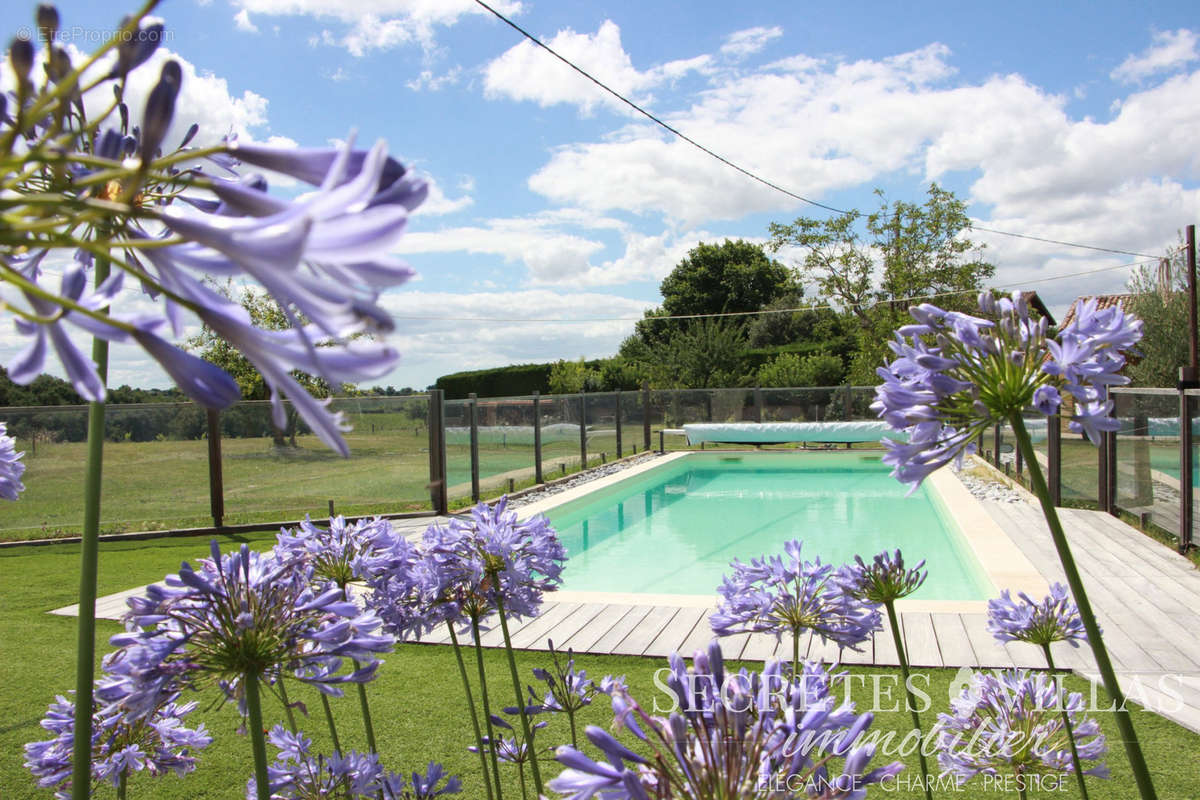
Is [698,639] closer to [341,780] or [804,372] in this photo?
[341,780]

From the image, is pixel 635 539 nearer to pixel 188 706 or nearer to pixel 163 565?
pixel 163 565

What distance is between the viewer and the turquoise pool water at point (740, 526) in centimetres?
850

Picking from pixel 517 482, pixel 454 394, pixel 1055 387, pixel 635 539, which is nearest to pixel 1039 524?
pixel 635 539

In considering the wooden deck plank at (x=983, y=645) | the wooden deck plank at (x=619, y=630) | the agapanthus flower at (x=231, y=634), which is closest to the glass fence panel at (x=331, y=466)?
the wooden deck plank at (x=619, y=630)

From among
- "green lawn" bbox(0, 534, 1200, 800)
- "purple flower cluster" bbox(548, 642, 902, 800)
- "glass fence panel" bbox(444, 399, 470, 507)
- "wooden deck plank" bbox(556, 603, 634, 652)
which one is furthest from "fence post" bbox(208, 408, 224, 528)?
"purple flower cluster" bbox(548, 642, 902, 800)

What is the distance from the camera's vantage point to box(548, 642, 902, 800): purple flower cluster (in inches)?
25.1

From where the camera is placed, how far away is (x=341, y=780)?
1320 mm

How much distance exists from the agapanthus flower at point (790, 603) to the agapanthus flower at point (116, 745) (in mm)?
990

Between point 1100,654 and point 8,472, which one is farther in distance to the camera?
point 8,472

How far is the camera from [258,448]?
10062 millimetres

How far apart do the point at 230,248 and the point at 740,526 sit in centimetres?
1113

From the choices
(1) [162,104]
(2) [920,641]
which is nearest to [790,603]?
(1) [162,104]

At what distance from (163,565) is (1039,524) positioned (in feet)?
28.1

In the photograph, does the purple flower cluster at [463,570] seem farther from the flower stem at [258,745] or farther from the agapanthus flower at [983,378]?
the agapanthus flower at [983,378]
